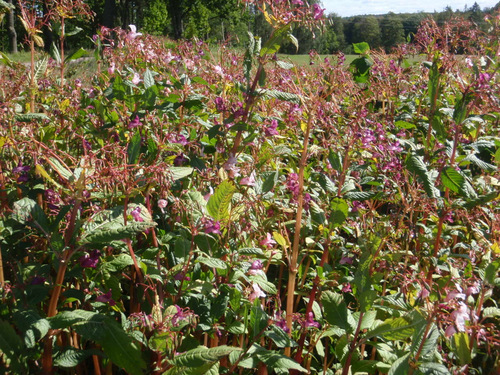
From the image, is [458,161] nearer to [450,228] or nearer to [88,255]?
[450,228]

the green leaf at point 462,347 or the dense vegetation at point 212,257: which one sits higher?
the dense vegetation at point 212,257

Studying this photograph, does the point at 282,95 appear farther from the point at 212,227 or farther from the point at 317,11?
the point at 212,227

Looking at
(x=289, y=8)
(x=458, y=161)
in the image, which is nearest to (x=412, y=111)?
(x=458, y=161)

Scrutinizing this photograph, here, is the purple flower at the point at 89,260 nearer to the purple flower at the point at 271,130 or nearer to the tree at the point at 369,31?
the purple flower at the point at 271,130

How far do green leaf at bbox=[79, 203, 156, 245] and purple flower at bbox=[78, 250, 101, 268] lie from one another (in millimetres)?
114

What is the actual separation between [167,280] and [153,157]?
0.53 metres

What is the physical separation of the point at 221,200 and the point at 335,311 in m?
0.47

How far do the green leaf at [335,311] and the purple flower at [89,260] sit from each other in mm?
674

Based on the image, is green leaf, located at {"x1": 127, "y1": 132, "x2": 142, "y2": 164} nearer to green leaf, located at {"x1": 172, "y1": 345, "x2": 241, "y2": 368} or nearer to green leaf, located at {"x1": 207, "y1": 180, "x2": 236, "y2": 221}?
green leaf, located at {"x1": 207, "y1": 180, "x2": 236, "y2": 221}

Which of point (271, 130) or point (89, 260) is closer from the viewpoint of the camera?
point (89, 260)

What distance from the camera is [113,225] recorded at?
1.11 m

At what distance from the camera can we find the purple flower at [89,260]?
121 cm

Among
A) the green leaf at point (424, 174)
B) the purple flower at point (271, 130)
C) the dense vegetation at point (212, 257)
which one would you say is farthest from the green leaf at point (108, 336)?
the green leaf at point (424, 174)

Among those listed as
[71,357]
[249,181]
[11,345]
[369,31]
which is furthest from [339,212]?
[369,31]
